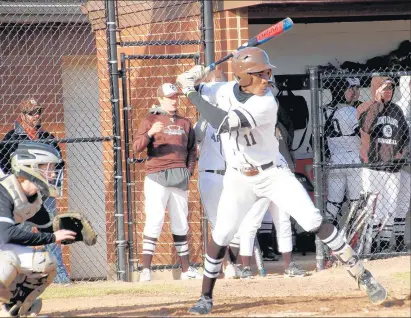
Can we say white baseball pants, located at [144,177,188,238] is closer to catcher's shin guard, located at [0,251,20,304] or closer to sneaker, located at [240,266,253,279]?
sneaker, located at [240,266,253,279]

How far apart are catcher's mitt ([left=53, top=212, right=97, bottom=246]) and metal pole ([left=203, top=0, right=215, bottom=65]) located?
11.1ft

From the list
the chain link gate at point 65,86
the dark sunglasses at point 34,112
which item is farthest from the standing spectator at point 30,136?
the chain link gate at point 65,86

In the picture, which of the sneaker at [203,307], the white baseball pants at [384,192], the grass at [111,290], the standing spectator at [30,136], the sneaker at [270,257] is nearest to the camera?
the sneaker at [203,307]

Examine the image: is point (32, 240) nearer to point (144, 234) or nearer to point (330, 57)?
point (144, 234)

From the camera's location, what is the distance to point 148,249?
34.7ft

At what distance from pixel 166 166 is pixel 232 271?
50.7 inches

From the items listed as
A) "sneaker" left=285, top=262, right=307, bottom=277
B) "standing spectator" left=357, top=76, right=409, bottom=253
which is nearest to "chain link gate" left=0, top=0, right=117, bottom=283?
"sneaker" left=285, top=262, right=307, bottom=277

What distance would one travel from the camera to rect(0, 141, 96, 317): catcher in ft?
24.7

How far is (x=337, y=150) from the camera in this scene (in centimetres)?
1216

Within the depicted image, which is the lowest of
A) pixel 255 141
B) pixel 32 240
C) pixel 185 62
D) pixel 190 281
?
pixel 190 281

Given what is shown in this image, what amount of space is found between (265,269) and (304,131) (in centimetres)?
271

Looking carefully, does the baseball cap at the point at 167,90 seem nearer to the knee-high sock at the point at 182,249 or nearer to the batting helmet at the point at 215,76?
the batting helmet at the point at 215,76

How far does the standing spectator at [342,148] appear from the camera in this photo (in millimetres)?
12055

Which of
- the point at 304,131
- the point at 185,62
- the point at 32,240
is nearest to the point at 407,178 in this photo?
the point at 304,131
